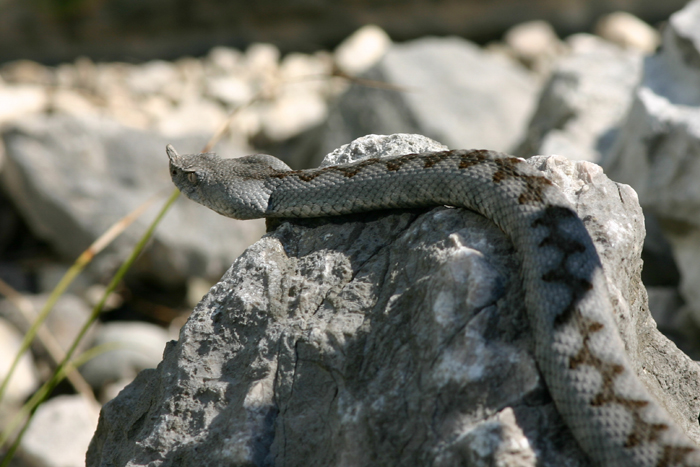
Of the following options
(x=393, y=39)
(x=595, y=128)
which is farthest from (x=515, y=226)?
(x=393, y=39)

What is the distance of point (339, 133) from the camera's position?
11.1 metres

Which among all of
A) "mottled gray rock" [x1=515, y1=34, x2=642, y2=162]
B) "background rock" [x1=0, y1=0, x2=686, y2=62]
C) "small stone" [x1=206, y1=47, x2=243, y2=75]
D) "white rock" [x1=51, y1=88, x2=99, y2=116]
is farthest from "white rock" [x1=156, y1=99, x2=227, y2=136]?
"mottled gray rock" [x1=515, y1=34, x2=642, y2=162]

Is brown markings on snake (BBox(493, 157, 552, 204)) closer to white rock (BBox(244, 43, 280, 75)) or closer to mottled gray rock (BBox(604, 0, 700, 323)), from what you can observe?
mottled gray rock (BBox(604, 0, 700, 323))

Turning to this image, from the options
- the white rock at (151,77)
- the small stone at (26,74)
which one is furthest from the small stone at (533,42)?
the small stone at (26,74)

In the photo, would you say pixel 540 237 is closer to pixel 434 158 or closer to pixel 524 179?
pixel 524 179

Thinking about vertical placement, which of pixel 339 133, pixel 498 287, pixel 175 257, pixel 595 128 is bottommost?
pixel 175 257

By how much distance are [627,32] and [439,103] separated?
23.7 feet

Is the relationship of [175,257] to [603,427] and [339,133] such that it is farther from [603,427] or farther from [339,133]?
[603,427]

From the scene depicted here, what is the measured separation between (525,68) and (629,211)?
12.4 m

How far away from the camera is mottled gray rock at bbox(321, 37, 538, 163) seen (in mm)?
10625

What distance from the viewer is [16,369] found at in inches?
362

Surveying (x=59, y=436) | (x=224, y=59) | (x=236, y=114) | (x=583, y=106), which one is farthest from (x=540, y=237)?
(x=224, y=59)

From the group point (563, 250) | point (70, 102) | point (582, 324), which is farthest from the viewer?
point (70, 102)

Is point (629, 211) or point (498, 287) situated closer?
point (498, 287)
